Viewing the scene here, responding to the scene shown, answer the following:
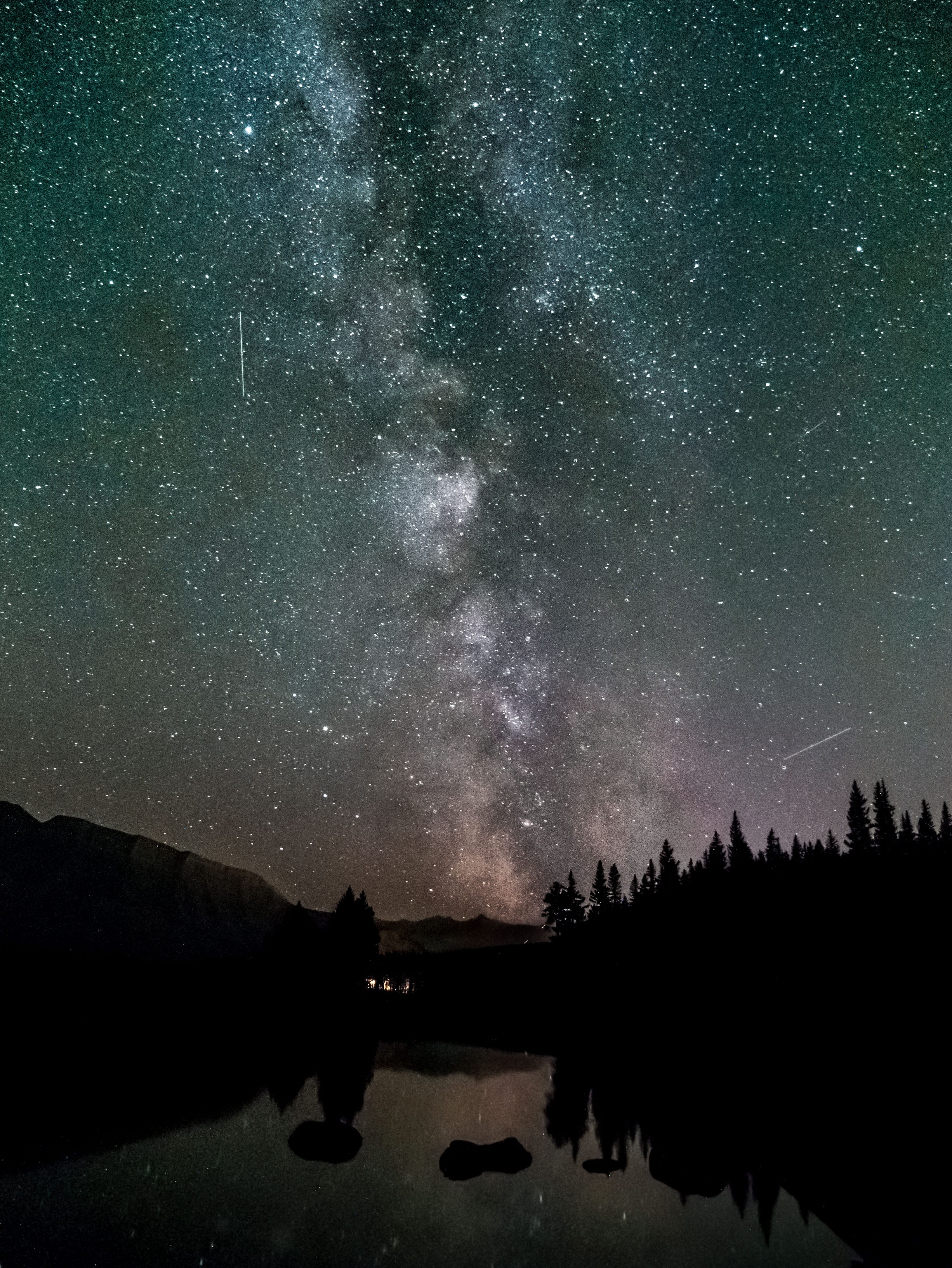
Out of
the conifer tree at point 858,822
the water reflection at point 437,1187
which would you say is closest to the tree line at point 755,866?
the conifer tree at point 858,822

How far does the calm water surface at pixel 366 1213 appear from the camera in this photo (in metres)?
15.9

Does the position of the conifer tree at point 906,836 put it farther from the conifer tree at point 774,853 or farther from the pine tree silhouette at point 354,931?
the pine tree silhouette at point 354,931

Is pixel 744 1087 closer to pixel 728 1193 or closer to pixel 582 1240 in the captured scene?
pixel 728 1193

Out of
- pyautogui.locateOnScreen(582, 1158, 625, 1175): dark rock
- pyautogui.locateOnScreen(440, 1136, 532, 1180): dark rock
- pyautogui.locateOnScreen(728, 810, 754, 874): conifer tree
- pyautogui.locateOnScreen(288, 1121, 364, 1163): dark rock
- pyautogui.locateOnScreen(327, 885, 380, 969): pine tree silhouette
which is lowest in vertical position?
pyautogui.locateOnScreen(288, 1121, 364, 1163): dark rock

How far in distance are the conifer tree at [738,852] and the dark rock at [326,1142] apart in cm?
5334

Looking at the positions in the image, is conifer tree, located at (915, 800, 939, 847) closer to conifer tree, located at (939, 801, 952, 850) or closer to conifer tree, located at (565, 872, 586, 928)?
conifer tree, located at (939, 801, 952, 850)

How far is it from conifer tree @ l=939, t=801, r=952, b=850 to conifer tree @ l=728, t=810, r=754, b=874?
1784cm

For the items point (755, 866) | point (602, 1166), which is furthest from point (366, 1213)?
point (755, 866)

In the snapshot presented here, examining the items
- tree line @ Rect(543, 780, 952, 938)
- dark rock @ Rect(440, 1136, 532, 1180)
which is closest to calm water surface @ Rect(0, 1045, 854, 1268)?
dark rock @ Rect(440, 1136, 532, 1180)

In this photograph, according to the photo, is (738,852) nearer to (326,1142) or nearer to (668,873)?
(668,873)

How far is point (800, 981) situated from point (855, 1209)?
32.2 m

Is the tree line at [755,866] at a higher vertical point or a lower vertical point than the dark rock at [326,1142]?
higher

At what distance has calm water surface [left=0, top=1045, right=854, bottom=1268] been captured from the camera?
15.9 meters

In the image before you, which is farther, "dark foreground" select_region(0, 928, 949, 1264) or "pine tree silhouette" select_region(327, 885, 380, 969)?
"pine tree silhouette" select_region(327, 885, 380, 969)
